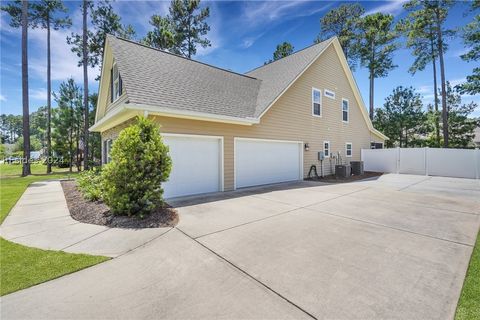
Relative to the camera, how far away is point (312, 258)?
11.1 ft

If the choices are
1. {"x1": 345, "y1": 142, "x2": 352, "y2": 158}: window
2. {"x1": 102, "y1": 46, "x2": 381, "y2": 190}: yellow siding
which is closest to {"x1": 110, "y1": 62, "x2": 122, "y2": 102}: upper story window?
{"x1": 102, "y1": 46, "x2": 381, "y2": 190}: yellow siding

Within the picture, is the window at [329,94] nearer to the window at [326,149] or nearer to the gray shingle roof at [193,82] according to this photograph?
the gray shingle roof at [193,82]

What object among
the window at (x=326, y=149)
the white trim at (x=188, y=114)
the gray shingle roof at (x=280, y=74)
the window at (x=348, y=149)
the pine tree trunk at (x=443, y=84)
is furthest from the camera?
the pine tree trunk at (x=443, y=84)

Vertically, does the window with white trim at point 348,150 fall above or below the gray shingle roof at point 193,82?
below

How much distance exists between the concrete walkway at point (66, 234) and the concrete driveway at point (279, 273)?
1.30 ft

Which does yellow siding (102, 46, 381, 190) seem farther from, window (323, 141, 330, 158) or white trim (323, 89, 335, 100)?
window (323, 141, 330, 158)

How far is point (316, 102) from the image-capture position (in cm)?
1288

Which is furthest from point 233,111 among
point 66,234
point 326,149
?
point 326,149

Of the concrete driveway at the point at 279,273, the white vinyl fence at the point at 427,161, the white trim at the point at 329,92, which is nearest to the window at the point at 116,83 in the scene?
the concrete driveway at the point at 279,273

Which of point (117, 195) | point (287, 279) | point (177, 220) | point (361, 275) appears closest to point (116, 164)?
point (117, 195)

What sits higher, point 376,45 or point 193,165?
point 376,45

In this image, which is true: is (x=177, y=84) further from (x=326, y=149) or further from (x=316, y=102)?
(x=326, y=149)

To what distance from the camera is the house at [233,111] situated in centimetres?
775

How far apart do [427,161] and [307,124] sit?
27.8 feet
